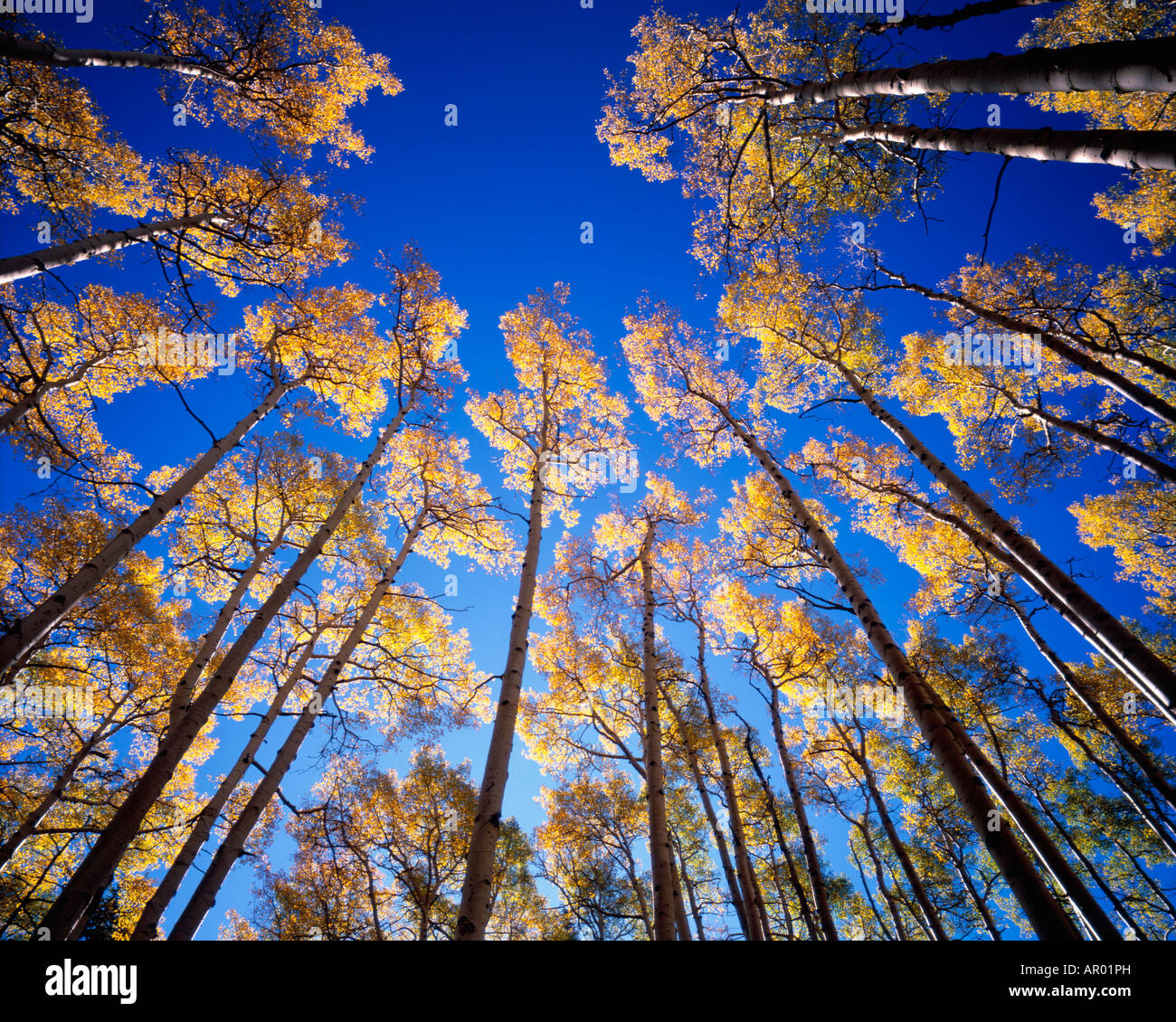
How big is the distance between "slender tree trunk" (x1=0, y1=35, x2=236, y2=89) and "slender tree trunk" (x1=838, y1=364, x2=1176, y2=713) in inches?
404

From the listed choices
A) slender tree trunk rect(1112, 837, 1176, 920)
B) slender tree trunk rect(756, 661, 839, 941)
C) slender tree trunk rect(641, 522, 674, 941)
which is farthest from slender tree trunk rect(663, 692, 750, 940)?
slender tree trunk rect(1112, 837, 1176, 920)

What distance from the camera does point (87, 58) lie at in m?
4.92

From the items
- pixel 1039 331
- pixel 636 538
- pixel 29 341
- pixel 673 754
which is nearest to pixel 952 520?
pixel 1039 331

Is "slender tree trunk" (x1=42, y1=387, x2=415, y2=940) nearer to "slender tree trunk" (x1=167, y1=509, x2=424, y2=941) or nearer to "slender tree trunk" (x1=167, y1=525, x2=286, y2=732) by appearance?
"slender tree trunk" (x1=167, y1=509, x2=424, y2=941)

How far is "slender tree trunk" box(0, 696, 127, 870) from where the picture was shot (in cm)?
679

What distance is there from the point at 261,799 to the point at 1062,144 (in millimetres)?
10058

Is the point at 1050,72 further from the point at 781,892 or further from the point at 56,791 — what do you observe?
the point at 781,892

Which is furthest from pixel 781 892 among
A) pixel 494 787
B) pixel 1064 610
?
pixel 494 787

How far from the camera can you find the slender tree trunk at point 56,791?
679cm

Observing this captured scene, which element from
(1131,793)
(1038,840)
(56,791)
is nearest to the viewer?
(1038,840)

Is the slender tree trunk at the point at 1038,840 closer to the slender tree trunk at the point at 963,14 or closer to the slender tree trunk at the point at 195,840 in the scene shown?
the slender tree trunk at the point at 963,14
